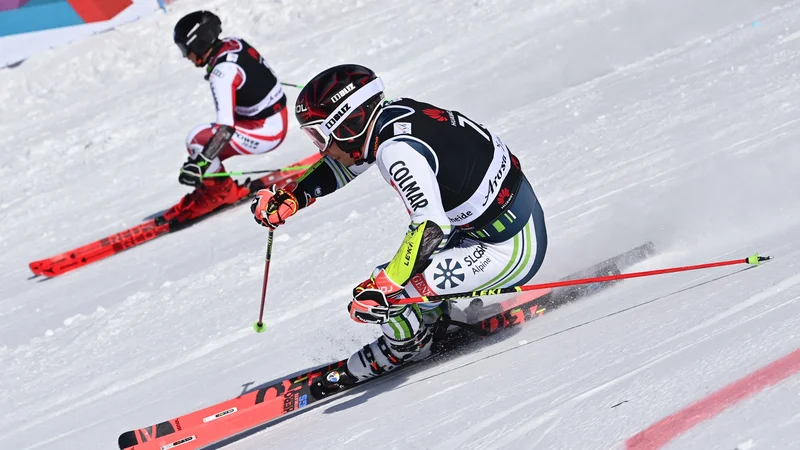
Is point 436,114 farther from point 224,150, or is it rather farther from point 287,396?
point 224,150

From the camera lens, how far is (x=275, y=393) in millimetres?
4793

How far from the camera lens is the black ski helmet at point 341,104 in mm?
4125

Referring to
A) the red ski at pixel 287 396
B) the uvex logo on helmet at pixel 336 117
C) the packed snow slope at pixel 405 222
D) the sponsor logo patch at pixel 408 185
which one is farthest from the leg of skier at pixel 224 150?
the sponsor logo patch at pixel 408 185

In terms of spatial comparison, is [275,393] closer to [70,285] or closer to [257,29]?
[70,285]

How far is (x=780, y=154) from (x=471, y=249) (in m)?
3.20

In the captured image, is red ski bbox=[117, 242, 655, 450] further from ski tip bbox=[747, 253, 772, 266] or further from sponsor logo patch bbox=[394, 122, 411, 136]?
sponsor logo patch bbox=[394, 122, 411, 136]

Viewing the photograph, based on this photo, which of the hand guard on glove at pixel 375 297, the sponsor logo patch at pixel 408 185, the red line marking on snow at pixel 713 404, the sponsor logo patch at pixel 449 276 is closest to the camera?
the red line marking on snow at pixel 713 404

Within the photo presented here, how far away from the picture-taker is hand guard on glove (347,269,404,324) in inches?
161

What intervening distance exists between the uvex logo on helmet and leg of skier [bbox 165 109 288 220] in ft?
14.4

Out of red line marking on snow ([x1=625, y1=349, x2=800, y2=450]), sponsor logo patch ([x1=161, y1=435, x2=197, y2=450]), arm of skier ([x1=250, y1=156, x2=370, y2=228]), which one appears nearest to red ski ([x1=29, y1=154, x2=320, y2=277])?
arm of skier ([x1=250, y1=156, x2=370, y2=228])

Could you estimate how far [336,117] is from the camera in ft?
13.6

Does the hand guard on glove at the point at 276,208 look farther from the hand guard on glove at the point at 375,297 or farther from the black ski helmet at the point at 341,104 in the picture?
the hand guard on glove at the point at 375,297

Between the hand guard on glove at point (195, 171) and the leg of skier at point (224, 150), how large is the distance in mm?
64

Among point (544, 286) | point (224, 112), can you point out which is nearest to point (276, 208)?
point (544, 286)
